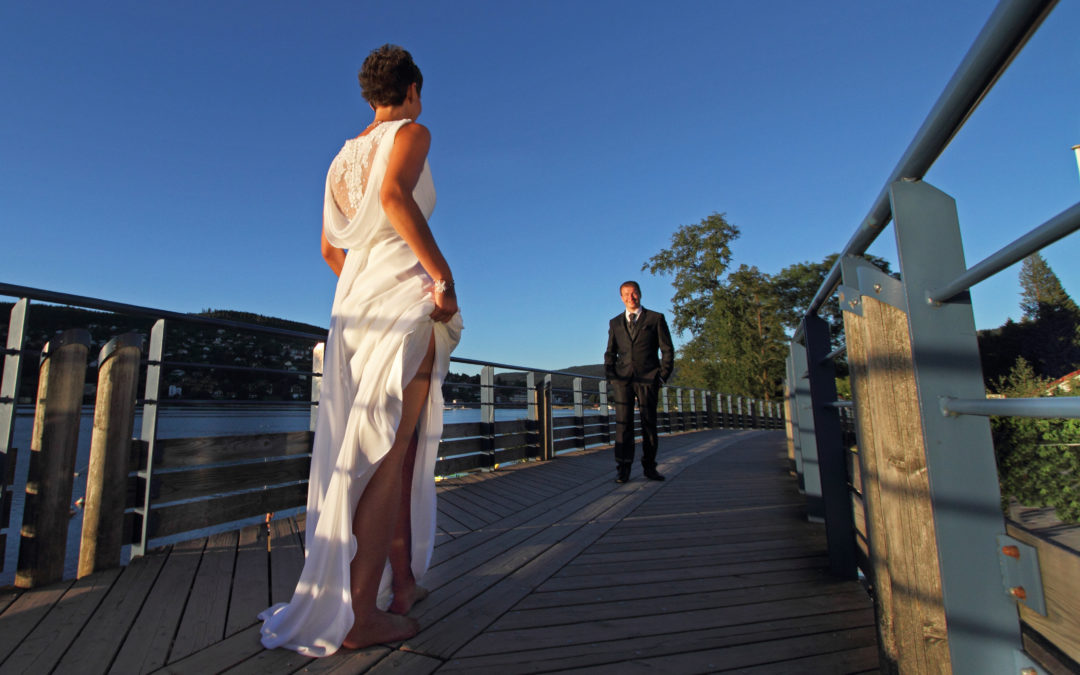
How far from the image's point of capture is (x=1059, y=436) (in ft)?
2.65

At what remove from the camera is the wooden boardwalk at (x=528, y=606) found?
1.34m

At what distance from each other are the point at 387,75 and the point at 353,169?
32 centimetres

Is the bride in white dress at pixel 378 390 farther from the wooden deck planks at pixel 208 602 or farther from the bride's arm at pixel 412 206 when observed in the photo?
the wooden deck planks at pixel 208 602

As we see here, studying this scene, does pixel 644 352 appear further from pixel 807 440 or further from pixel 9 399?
pixel 9 399

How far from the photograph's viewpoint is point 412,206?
153 cm

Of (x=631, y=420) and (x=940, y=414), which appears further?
(x=631, y=420)

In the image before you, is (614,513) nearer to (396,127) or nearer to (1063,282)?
(396,127)

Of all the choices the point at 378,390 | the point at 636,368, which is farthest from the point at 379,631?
the point at 636,368

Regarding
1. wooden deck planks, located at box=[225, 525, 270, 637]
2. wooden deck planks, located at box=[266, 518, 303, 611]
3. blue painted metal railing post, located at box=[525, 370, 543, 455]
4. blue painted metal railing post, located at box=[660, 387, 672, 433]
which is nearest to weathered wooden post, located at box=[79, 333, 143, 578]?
wooden deck planks, located at box=[225, 525, 270, 637]

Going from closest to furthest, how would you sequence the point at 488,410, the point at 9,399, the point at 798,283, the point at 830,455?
the point at 9,399 < the point at 830,455 < the point at 488,410 < the point at 798,283

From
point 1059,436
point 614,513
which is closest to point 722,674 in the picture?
point 1059,436

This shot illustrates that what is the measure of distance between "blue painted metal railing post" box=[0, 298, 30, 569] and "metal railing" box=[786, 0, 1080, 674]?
2525 millimetres

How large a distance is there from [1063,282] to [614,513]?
2.76 metres

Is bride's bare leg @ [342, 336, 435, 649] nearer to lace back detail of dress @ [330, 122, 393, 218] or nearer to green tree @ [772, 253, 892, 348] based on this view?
lace back detail of dress @ [330, 122, 393, 218]
